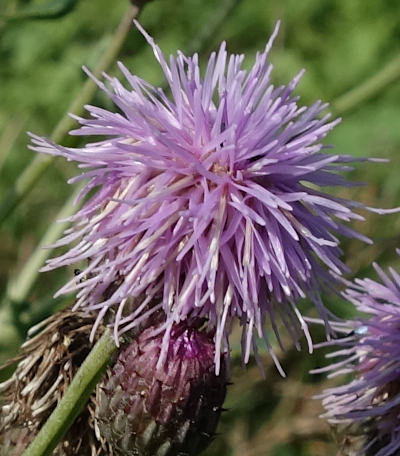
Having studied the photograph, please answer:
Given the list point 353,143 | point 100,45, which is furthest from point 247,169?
point 353,143

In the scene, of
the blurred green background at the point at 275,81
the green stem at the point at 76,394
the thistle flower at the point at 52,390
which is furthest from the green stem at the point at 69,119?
the green stem at the point at 76,394

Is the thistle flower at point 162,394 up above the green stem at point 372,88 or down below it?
below

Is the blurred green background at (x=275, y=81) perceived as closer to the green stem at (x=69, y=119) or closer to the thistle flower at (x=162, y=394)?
the green stem at (x=69, y=119)

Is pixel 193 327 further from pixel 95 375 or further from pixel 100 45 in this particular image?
pixel 100 45

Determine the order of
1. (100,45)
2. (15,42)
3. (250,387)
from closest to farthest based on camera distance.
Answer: (100,45), (250,387), (15,42)

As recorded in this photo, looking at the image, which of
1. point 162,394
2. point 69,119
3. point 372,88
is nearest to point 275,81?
point 372,88

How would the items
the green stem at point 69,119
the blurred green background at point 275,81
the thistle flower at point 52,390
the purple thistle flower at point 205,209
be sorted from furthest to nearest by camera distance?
the blurred green background at point 275,81 → the green stem at point 69,119 → the thistle flower at point 52,390 → the purple thistle flower at point 205,209
